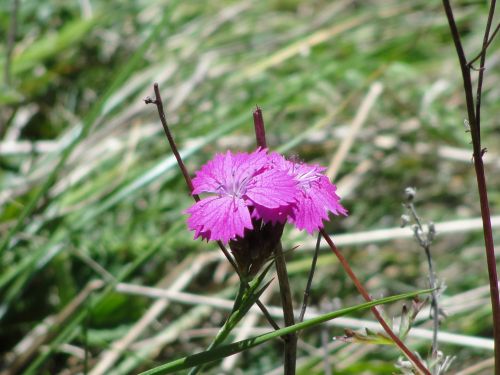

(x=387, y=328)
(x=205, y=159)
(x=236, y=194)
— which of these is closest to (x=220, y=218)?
(x=236, y=194)

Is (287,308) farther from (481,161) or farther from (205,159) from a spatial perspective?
(205,159)

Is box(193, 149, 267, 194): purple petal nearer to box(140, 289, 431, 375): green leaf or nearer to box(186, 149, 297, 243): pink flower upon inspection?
box(186, 149, 297, 243): pink flower

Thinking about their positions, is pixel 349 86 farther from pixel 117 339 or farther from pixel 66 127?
pixel 117 339

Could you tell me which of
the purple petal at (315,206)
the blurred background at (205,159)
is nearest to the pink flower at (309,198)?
the purple petal at (315,206)

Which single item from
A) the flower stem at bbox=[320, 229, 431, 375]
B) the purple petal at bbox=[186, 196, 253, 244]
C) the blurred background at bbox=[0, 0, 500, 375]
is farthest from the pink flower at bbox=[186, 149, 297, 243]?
the blurred background at bbox=[0, 0, 500, 375]

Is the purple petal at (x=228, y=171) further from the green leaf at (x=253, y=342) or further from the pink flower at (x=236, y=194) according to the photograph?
the green leaf at (x=253, y=342)

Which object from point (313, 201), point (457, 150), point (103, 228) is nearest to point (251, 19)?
point (457, 150)
